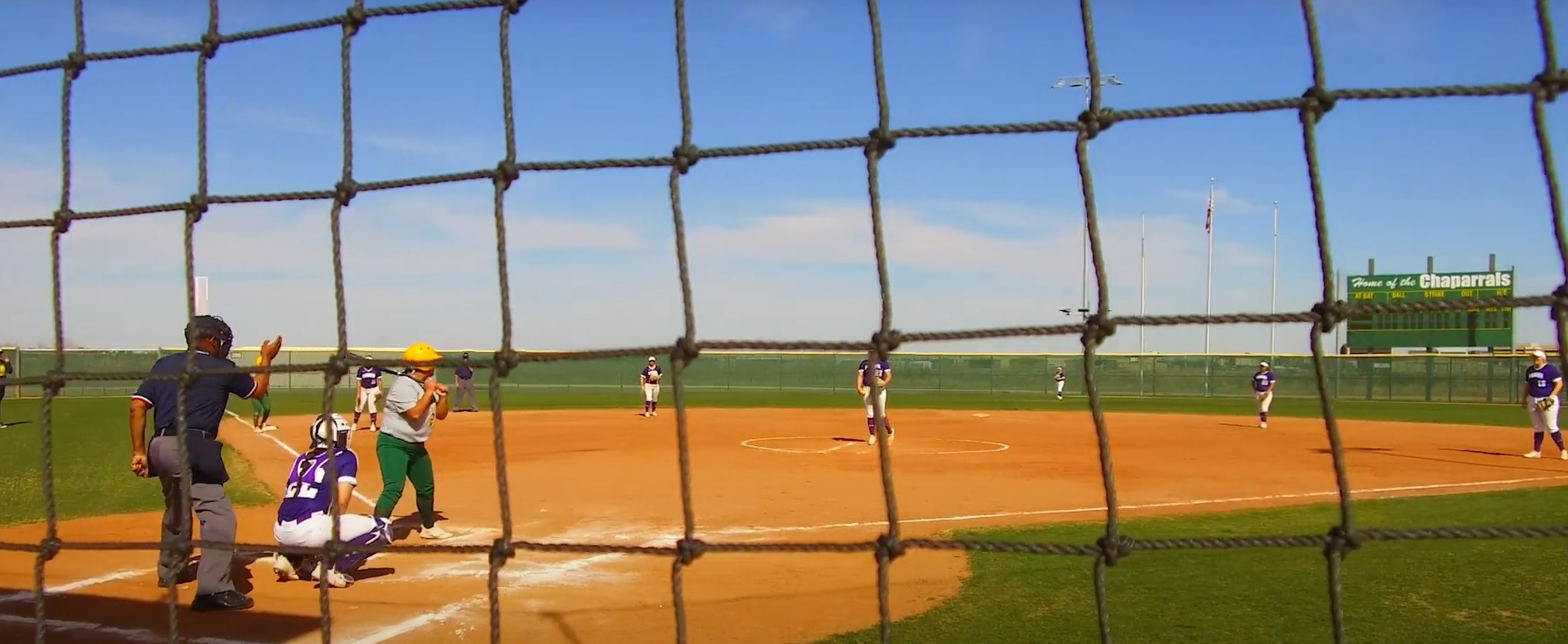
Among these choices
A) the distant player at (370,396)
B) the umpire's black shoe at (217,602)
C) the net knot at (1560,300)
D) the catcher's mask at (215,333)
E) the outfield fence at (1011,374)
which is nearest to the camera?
the net knot at (1560,300)

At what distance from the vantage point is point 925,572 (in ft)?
24.2

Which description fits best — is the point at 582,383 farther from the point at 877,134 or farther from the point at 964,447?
the point at 877,134

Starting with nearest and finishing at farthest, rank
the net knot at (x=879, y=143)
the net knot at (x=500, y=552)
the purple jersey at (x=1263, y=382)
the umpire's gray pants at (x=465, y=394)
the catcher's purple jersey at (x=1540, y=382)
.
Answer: the net knot at (x=879, y=143) < the net knot at (x=500, y=552) < the catcher's purple jersey at (x=1540, y=382) < the purple jersey at (x=1263, y=382) < the umpire's gray pants at (x=465, y=394)

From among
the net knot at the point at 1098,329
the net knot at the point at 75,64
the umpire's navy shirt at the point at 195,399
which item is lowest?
the umpire's navy shirt at the point at 195,399

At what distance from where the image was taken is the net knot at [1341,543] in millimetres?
2479

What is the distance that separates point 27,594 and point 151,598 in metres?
0.83

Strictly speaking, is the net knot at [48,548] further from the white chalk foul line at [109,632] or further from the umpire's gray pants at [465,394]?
the umpire's gray pants at [465,394]

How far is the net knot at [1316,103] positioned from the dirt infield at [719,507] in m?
4.06

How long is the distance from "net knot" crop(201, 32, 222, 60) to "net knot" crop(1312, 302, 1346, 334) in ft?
10.6

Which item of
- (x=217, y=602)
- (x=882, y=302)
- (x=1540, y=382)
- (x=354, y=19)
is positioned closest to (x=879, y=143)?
(x=882, y=302)

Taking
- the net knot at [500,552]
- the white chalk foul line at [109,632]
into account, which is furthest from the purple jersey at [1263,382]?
the net knot at [500,552]

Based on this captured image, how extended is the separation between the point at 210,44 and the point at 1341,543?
11.5 feet

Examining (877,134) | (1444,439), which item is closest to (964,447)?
(1444,439)

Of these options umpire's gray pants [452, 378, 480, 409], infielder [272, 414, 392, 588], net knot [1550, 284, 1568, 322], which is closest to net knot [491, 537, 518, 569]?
net knot [1550, 284, 1568, 322]
